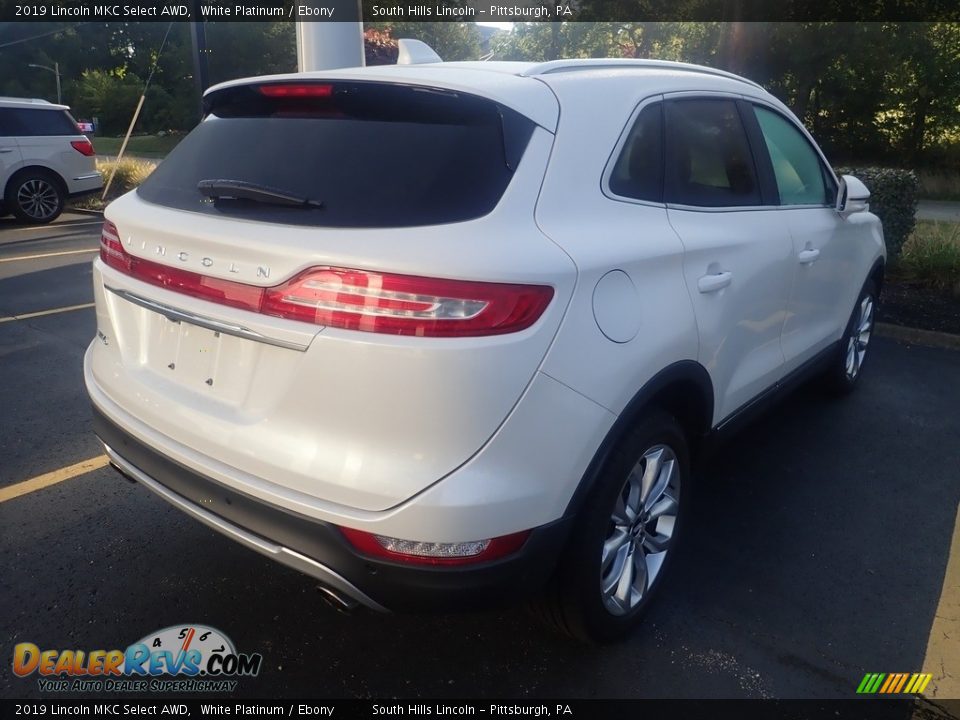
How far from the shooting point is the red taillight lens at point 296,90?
2289mm

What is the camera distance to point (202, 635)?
2590 millimetres

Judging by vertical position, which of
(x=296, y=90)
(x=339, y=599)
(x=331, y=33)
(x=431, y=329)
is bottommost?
(x=339, y=599)

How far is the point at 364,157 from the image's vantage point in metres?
2.12

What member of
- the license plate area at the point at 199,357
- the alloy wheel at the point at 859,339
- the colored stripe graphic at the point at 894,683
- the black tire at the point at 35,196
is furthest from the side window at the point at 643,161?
the black tire at the point at 35,196

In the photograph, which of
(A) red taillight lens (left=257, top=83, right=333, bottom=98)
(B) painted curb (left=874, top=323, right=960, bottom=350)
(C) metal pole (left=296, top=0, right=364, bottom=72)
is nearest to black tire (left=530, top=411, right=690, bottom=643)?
(A) red taillight lens (left=257, top=83, right=333, bottom=98)

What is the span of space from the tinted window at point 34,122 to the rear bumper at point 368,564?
38.9 ft

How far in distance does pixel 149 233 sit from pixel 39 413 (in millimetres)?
2641

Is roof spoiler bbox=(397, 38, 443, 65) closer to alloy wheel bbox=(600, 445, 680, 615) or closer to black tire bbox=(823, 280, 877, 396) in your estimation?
alloy wheel bbox=(600, 445, 680, 615)

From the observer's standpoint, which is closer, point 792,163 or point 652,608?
point 652,608

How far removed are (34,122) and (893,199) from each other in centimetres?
1201

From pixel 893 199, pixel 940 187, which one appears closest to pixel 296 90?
pixel 893 199

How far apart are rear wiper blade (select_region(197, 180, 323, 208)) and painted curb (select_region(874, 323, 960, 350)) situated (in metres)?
5.78

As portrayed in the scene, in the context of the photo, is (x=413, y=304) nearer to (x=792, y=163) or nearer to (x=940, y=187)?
(x=792, y=163)

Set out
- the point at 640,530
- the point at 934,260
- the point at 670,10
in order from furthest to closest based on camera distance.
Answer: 1. the point at 670,10
2. the point at 934,260
3. the point at 640,530
